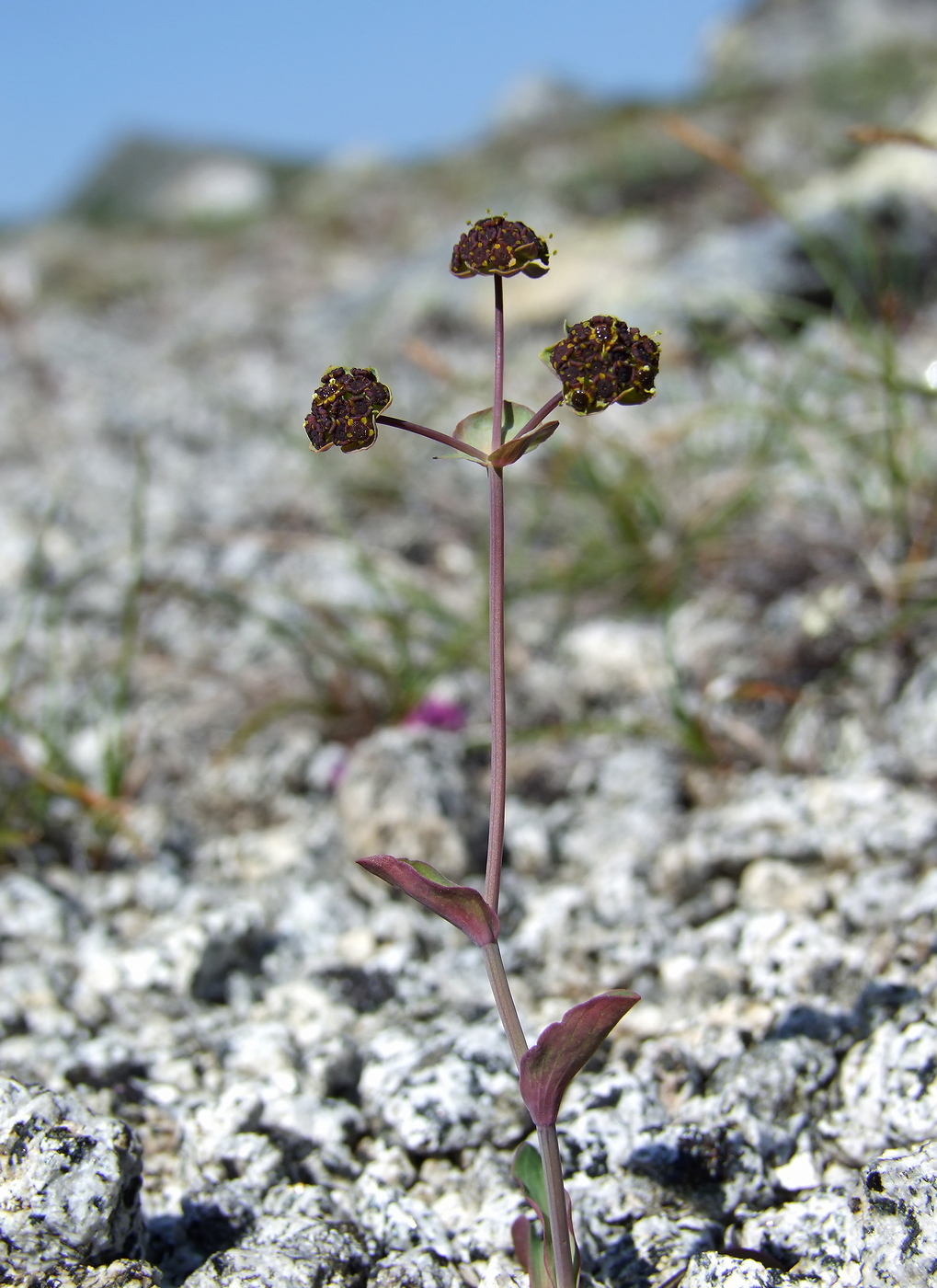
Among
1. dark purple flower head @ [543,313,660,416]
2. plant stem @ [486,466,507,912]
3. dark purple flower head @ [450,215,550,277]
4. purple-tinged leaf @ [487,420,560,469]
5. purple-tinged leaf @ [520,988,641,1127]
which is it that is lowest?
purple-tinged leaf @ [520,988,641,1127]

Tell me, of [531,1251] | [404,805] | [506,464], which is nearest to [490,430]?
[506,464]

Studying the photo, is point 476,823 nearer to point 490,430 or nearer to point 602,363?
point 490,430

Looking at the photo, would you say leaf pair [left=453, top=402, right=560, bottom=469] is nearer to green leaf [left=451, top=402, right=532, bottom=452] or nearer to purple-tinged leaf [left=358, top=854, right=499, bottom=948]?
green leaf [left=451, top=402, right=532, bottom=452]

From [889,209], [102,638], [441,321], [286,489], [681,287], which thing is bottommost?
[102,638]

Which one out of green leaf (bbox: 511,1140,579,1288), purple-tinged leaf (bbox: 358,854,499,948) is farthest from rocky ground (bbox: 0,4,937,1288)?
purple-tinged leaf (bbox: 358,854,499,948)

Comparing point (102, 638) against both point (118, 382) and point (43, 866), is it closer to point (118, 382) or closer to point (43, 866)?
point (43, 866)

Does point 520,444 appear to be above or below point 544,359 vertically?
below

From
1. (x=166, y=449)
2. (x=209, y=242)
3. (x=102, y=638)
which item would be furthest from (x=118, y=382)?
(x=209, y=242)

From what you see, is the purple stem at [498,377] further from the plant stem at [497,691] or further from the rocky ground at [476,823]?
the rocky ground at [476,823]
